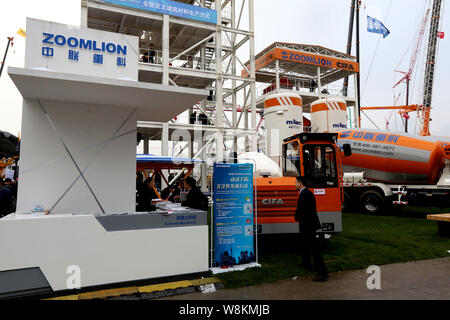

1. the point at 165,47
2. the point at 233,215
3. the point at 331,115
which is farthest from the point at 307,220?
the point at 331,115

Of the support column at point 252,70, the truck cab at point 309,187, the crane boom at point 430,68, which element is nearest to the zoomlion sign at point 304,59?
the support column at point 252,70

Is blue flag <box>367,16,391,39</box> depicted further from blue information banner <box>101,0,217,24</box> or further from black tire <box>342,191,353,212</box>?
black tire <box>342,191,353,212</box>

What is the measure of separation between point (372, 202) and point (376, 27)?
30.5m

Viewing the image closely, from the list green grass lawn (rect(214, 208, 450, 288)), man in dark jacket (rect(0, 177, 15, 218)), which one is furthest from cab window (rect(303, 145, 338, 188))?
man in dark jacket (rect(0, 177, 15, 218))

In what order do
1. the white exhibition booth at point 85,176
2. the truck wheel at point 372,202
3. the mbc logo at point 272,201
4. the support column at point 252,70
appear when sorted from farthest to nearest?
the support column at point 252,70, the truck wheel at point 372,202, the mbc logo at point 272,201, the white exhibition booth at point 85,176

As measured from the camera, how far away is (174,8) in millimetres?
20172

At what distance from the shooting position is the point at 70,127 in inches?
237

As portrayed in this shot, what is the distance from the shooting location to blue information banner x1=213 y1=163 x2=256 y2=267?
6035mm

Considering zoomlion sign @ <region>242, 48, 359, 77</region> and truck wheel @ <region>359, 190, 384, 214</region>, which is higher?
zoomlion sign @ <region>242, 48, 359, 77</region>

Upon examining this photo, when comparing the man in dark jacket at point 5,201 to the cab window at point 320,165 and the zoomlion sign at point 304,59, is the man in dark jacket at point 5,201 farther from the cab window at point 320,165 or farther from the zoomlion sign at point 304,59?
the zoomlion sign at point 304,59

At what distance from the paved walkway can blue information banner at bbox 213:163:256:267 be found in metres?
1.12

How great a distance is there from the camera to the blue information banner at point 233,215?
6.04 m

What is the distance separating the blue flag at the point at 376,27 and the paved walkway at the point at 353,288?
1464 inches
